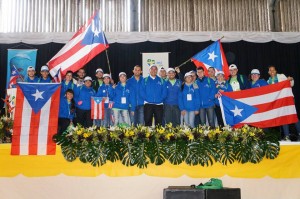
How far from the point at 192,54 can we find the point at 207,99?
4023 mm

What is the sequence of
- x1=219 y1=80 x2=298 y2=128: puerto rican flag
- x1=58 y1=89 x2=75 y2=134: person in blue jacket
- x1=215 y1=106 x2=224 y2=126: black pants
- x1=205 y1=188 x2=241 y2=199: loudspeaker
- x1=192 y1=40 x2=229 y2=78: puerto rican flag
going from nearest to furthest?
x1=205 y1=188 x2=241 y2=199: loudspeaker → x1=219 y1=80 x2=298 y2=128: puerto rican flag → x1=58 y1=89 x2=75 y2=134: person in blue jacket → x1=215 y1=106 x2=224 y2=126: black pants → x1=192 y1=40 x2=229 y2=78: puerto rican flag

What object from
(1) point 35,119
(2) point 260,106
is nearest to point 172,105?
(2) point 260,106

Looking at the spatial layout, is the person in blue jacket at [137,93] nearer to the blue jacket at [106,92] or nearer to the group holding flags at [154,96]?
the group holding flags at [154,96]

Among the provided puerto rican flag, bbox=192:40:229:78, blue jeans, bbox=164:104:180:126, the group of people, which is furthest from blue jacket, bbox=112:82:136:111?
puerto rican flag, bbox=192:40:229:78

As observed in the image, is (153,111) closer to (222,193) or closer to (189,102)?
(189,102)

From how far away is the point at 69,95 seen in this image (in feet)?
24.0

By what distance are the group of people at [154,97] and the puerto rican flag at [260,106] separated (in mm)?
556

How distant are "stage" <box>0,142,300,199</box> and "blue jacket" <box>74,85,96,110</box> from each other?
8.71 ft

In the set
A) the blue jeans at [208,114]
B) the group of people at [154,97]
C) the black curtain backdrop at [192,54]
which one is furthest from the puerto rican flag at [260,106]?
the black curtain backdrop at [192,54]

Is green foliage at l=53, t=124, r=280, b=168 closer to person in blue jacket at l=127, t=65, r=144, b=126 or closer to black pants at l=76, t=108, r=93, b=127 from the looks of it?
person in blue jacket at l=127, t=65, r=144, b=126

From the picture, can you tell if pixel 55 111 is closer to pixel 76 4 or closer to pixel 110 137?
pixel 110 137

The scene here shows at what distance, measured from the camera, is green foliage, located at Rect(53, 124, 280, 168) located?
488 cm

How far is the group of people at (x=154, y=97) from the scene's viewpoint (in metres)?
7.26

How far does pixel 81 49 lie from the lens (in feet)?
23.1
